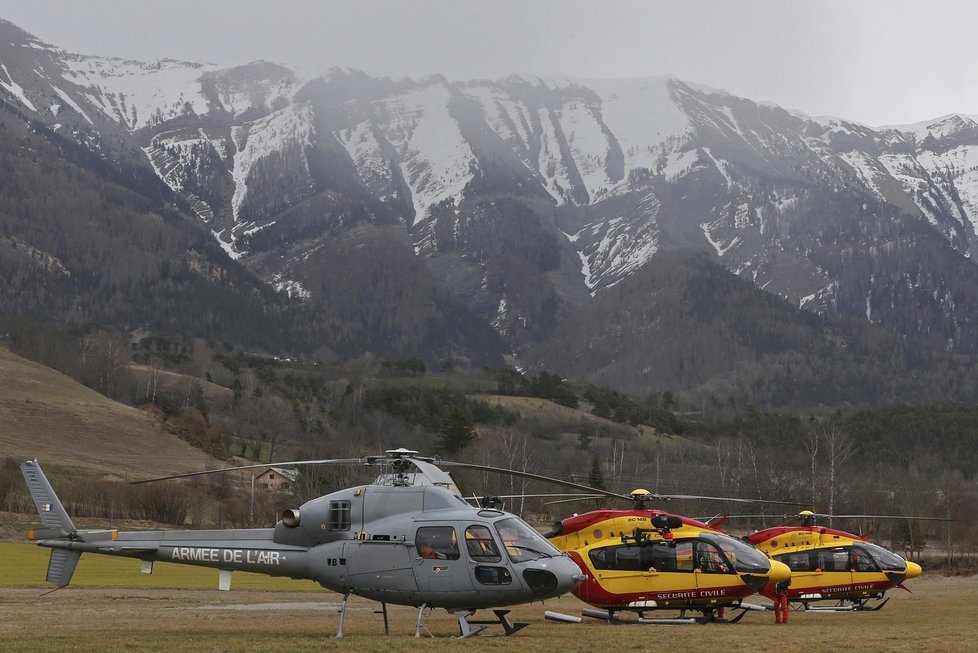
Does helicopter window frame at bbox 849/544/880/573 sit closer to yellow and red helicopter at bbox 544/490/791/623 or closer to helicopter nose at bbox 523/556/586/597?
yellow and red helicopter at bbox 544/490/791/623

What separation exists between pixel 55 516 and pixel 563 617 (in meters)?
12.5

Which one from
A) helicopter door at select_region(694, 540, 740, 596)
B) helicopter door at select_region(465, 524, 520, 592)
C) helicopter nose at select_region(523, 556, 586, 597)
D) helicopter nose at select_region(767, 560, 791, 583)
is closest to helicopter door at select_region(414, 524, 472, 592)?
helicopter door at select_region(465, 524, 520, 592)

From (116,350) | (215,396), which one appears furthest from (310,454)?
(116,350)

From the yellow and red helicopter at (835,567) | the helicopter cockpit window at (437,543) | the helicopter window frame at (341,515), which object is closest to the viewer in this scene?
the helicopter cockpit window at (437,543)

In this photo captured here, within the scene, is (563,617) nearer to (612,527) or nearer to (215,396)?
(612,527)

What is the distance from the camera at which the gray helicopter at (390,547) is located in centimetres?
2486

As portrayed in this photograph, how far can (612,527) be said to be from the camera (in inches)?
1259

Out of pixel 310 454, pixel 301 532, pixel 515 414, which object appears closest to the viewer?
pixel 301 532

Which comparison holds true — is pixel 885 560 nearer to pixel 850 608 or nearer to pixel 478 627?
pixel 850 608

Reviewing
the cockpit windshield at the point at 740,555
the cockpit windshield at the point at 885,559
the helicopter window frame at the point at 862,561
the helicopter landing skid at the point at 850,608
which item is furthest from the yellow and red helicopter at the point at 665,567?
the cockpit windshield at the point at 885,559

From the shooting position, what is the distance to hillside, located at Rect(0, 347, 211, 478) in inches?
4572

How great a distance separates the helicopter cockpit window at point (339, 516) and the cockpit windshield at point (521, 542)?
3.51 metres

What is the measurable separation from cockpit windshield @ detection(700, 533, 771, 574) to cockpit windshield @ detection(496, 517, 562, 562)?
735 cm

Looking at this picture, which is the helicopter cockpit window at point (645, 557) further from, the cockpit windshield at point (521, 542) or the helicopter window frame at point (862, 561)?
the helicopter window frame at point (862, 561)
